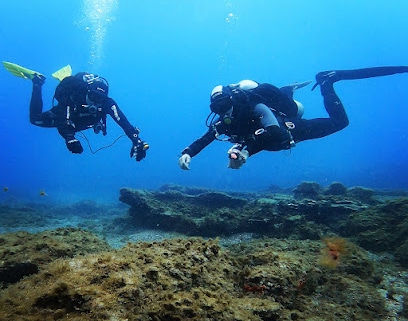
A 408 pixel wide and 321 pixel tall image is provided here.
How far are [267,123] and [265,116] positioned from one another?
0.21 meters

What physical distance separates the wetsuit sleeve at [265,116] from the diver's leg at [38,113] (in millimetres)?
6557

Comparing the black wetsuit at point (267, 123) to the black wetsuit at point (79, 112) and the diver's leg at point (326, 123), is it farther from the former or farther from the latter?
the black wetsuit at point (79, 112)

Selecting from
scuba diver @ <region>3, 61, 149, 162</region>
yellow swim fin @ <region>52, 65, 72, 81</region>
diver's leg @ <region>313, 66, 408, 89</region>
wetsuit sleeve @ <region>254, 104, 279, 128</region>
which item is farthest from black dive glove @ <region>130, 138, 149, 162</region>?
diver's leg @ <region>313, 66, 408, 89</region>

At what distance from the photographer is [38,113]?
30.8ft

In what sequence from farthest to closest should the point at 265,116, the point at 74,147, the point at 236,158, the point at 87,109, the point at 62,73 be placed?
the point at 62,73
the point at 87,109
the point at 74,147
the point at 265,116
the point at 236,158

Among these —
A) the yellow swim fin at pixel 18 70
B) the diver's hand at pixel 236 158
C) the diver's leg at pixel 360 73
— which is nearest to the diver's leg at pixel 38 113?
the yellow swim fin at pixel 18 70

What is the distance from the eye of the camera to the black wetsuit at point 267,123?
247 inches

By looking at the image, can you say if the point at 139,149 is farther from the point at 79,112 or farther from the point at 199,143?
the point at 79,112

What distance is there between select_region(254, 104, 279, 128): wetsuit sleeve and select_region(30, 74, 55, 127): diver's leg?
21.5 ft

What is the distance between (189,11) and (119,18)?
23931 millimetres

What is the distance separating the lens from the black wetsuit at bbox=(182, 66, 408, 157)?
20.6ft

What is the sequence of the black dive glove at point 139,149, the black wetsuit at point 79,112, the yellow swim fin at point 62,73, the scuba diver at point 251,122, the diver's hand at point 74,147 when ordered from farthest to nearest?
the yellow swim fin at point 62,73
the black wetsuit at point 79,112
the black dive glove at point 139,149
the diver's hand at point 74,147
the scuba diver at point 251,122

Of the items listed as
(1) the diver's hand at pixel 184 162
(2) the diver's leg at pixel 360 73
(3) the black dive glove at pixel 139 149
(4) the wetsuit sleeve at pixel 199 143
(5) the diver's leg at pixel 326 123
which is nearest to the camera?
(1) the diver's hand at pixel 184 162

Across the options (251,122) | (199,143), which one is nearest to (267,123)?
(251,122)
